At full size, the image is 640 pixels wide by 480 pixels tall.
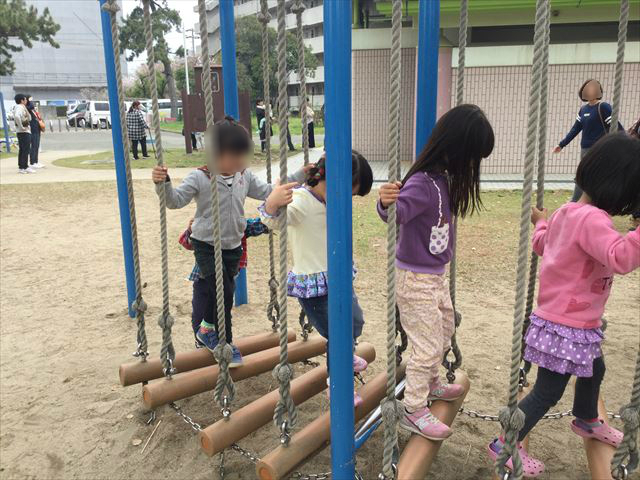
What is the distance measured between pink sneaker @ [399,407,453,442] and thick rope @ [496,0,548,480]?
0.34 meters

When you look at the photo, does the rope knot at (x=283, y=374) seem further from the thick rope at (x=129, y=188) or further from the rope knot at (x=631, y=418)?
the rope knot at (x=631, y=418)

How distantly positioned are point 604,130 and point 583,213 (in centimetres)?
442

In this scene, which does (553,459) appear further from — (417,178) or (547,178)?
(547,178)

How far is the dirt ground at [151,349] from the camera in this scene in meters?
2.38

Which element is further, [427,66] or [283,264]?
[427,66]

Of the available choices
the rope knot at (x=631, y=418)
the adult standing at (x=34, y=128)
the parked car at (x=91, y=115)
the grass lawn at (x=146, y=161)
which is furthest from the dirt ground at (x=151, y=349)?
the parked car at (x=91, y=115)

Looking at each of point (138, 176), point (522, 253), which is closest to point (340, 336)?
point (522, 253)

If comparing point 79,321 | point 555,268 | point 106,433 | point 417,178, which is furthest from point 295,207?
point 79,321

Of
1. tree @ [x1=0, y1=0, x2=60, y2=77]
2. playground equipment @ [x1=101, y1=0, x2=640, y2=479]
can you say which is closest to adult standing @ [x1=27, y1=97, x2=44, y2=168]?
playground equipment @ [x1=101, y1=0, x2=640, y2=479]

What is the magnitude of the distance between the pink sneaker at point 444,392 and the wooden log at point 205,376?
0.91m

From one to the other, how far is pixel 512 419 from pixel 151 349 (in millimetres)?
2512

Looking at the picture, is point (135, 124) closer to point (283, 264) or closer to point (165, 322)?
point (165, 322)

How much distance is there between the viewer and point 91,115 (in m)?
33.8

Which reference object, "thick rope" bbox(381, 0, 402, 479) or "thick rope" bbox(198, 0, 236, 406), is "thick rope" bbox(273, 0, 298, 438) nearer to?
"thick rope" bbox(198, 0, 236, 406)
